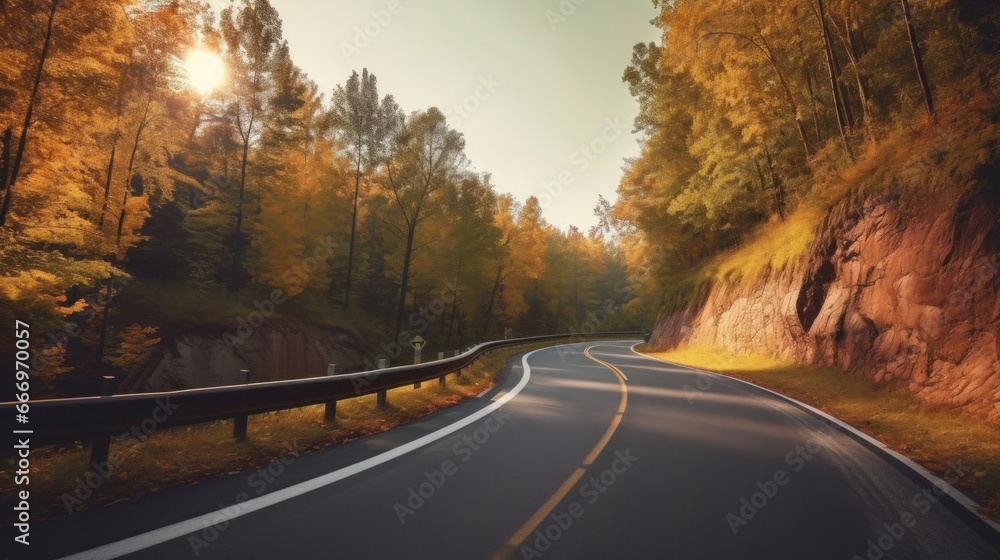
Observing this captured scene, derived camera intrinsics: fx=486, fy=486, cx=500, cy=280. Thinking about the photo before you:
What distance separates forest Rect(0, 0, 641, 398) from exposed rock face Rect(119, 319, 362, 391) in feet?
2.41

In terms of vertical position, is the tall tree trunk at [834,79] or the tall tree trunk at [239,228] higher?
the tall tree trunk at [834,79]

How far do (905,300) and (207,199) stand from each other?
33780mm

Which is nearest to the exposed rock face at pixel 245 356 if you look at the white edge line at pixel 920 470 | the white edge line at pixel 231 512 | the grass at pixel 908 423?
the white edge line at pixel 231 512

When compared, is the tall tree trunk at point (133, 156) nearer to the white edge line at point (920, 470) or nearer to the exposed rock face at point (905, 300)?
the white edge line at point (920, 470)

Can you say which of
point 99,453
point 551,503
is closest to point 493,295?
point 551,503

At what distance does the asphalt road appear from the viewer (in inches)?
131

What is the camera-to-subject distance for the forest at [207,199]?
38.3 ft

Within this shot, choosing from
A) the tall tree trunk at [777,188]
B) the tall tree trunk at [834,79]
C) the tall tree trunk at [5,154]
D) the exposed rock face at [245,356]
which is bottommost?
the exposed rock face at [245,356]

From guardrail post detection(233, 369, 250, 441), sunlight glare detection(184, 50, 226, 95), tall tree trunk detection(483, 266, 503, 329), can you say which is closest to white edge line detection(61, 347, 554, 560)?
guardrail post detection(233, 369, 250, 441)

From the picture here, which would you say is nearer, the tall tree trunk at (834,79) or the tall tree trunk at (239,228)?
the tall tree trunk at (834,79)

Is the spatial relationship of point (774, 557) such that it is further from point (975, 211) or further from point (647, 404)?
point (975, 211)

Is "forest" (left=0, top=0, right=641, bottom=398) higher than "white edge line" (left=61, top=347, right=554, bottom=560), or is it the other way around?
"forest" (left=0, top=0, right=641, bottom=398)

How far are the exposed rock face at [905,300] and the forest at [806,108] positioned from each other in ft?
2.92

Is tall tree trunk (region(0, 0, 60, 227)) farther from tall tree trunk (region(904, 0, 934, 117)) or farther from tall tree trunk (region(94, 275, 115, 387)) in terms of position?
tall tree trunk (region(904, 0, 934, 117))
